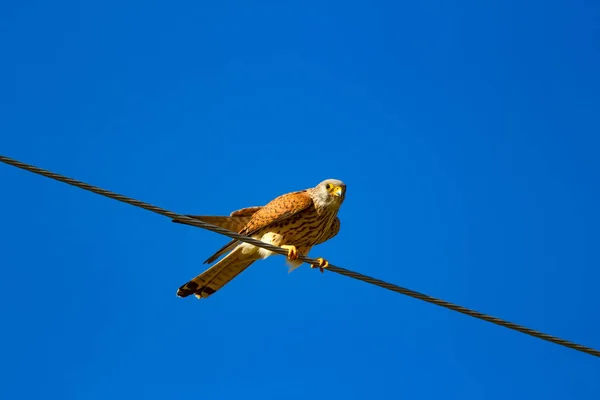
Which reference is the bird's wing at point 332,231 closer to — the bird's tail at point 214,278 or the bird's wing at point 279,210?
the bird's wing at point 279,210

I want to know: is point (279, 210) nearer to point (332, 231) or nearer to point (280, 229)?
point (280, 229)

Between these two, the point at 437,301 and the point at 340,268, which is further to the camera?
the point at 340,268

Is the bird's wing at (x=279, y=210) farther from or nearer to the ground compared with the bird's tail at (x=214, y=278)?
farther from the ground

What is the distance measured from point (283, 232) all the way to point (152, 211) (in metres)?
2.27

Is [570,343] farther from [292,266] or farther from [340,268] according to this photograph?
[292,266]

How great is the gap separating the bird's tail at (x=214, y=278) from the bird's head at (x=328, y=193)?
0.73 meters

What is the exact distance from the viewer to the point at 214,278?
20.6ft

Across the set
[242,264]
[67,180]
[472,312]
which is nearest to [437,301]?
[472,312]

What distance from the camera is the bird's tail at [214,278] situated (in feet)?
20.4

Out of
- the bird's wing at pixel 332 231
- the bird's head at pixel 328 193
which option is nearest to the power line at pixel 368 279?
the bird's head at pixel 328 193

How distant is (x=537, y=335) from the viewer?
4109 millimetres

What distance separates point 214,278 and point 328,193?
1141 millimetres

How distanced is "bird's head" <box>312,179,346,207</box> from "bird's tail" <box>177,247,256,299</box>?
28.7 inches

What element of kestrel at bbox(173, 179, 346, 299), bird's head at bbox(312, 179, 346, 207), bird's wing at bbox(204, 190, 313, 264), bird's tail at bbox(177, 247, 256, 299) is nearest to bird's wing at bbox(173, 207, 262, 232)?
kestrel at bbox(173, 179, 346, 299)
